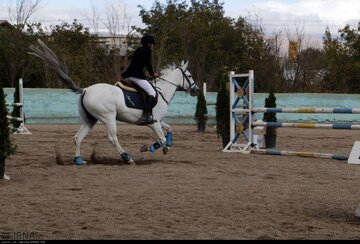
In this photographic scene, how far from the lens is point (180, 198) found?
7.61 meters

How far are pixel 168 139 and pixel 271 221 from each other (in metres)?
7.82

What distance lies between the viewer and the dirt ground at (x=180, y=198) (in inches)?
227

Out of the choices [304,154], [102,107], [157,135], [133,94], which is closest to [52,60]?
[102,107]

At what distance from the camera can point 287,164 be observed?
11812mm

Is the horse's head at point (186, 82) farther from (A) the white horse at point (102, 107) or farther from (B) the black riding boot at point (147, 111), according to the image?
(B) the black riding boot at point (147, 111)

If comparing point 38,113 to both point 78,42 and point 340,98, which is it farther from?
point 78,42

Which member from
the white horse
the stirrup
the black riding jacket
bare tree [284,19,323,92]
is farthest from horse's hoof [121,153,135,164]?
bare tree [284,19,323,92]

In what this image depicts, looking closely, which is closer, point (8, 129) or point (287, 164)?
point (8, 129)

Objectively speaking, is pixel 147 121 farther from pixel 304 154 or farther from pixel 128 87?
pixel 304 154

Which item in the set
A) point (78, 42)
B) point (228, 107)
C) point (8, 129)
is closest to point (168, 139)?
point (228, 107)

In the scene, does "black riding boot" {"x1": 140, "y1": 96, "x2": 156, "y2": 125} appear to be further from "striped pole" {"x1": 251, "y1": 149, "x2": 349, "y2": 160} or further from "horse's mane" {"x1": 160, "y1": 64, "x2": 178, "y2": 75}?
"striped pole" {"x1": 251, "y1": 149, "x2": 349, "y2": 160}

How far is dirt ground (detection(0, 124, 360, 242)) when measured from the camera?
18.9 feet
